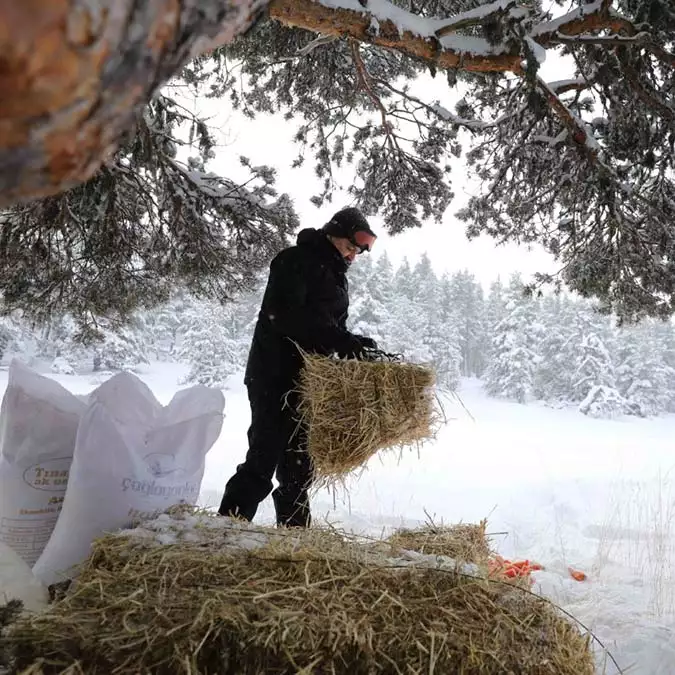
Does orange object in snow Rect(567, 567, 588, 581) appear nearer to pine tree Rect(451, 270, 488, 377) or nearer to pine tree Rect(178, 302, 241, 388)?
pine tree Rect(178, 302, 241, 388)

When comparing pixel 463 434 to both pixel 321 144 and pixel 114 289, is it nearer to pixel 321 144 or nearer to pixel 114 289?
pixel 321 144

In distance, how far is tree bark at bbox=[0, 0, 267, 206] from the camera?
0.34 meters

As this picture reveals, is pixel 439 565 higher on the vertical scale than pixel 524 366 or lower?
lower

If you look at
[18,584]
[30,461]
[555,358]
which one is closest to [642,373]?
[555,358]

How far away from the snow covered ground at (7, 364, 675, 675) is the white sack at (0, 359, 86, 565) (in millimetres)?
1321

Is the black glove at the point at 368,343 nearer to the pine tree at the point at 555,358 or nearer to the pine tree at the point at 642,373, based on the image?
the pine tree at the point at 642,373

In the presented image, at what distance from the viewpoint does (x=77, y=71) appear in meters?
0.38

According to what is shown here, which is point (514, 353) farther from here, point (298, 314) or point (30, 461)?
point (30, 461)

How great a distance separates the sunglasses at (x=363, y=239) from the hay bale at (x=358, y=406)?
860mm

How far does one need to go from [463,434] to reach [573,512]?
946 cm

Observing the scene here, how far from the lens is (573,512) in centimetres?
704

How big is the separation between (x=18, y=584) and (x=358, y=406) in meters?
1.52

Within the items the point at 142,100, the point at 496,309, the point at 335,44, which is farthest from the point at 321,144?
the point at 496,309

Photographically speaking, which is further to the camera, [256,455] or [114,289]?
[114,289]
